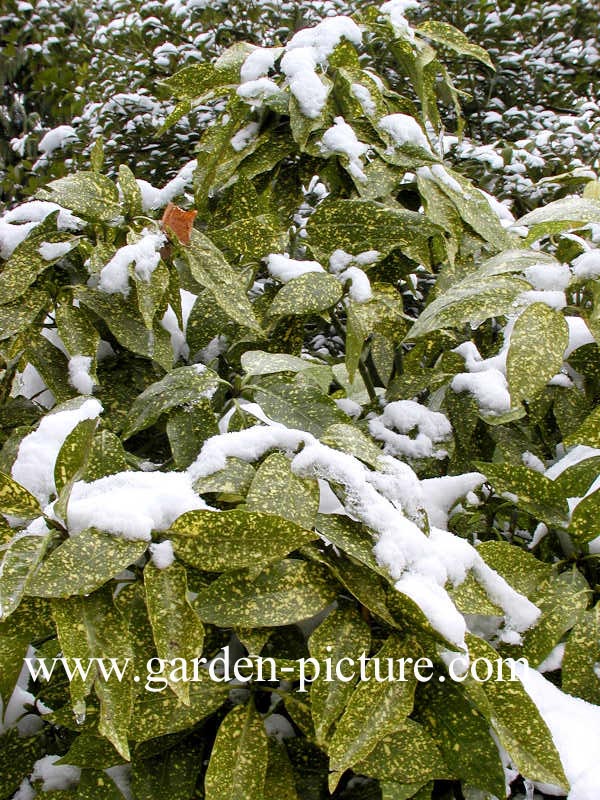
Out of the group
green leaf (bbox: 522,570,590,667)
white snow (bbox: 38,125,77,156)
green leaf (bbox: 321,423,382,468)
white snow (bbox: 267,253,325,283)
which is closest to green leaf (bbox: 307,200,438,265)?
white snow (bbox: 267,253,325,283)

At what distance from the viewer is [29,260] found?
0.93m

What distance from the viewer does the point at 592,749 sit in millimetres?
641

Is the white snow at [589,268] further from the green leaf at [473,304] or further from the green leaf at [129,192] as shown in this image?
the green leaf at [129,192]

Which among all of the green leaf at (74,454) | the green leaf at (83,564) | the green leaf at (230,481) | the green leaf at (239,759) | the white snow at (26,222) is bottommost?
the green leaf at (239,759)

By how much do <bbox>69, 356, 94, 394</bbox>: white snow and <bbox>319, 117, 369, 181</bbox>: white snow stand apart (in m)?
0.40

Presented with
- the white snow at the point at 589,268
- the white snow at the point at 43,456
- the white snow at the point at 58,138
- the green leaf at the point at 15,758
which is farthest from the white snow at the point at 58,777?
the white snow at the point at 58,138

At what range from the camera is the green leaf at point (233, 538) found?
594 mm

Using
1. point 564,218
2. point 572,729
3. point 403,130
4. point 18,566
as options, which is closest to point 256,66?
point 403,130

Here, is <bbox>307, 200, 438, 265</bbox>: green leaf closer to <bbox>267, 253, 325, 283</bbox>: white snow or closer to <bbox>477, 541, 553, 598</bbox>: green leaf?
<bbox>267, 253, 325, 283</bbox>: white snow

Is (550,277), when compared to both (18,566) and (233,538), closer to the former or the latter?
(233,538)

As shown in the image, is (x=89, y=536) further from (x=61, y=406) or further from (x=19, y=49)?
(x=19, y=49)

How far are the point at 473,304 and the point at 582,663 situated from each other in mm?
364

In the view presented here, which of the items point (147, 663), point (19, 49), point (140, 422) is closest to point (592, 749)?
point (147, 663)

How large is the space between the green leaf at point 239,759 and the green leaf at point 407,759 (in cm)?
8
